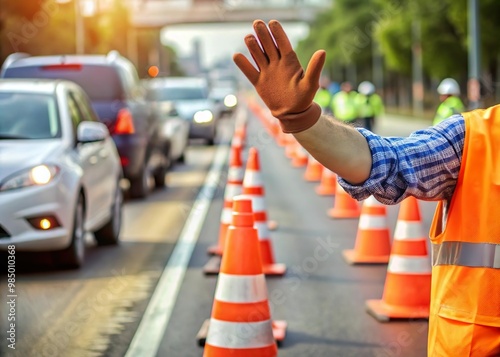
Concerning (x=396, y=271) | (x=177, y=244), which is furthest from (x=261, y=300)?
(x=177, y=244)

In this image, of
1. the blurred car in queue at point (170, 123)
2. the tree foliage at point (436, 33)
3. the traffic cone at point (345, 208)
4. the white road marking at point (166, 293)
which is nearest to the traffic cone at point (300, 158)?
the blurred car in queue at point (170, 123)

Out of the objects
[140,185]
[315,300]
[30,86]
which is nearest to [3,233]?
[30,86]

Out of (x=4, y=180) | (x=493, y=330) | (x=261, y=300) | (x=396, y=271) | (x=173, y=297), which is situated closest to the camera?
(x=493, y=330)

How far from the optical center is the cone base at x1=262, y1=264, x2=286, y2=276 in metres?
9.81

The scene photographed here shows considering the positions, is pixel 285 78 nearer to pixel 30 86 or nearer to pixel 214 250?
pixel 214 250

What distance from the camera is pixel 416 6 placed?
52.3m

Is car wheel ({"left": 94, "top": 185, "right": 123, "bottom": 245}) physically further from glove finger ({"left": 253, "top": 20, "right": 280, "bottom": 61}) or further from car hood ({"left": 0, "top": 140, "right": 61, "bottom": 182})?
glove finger ({"left": 253, "top": 20, "right": 280, "bottom": 61})

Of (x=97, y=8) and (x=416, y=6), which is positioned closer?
(x=416, y=6)

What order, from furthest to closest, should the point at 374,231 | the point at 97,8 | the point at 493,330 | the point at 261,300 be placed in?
the point at 97,8 → the point at 374,231 → the point at 261,300 → the point at 493,330

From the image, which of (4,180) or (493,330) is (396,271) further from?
(493,330)

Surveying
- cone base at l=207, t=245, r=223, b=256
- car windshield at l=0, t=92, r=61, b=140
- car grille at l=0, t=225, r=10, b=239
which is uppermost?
car windshield at l=0, t=92, r=61, b=140

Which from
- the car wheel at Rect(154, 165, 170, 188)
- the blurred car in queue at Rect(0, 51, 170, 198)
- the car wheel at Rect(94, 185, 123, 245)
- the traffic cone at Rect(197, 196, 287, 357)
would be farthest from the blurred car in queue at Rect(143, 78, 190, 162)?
the traffic cone at Rect(197, 196, 287, 357)

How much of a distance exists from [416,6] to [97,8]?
16.7 meters

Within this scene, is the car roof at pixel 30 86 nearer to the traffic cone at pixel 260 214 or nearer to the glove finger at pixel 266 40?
the traffic cone at pixel 260 214
